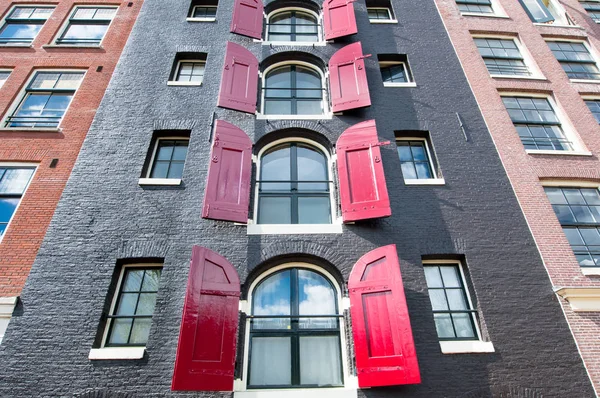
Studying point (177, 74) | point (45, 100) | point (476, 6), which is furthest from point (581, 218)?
point (45, 100)

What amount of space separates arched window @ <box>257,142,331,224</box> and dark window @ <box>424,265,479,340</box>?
9.02 feet

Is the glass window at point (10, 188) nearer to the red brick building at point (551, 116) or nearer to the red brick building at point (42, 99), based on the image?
the red brick building at point (42, 99)

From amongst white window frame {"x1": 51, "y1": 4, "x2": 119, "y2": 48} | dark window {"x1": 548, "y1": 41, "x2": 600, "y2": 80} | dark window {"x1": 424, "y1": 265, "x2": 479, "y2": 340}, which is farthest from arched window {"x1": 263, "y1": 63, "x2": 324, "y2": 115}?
dark window {"x1": 548, "y1": 41, "x2": 600, "y2": 80}

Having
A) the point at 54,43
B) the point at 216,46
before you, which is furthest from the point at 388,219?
the point at 54,43

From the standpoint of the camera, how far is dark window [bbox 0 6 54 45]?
547 inches

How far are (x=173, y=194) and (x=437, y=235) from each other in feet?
20.7

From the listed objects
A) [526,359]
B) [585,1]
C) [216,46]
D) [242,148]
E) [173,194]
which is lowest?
[526,359]

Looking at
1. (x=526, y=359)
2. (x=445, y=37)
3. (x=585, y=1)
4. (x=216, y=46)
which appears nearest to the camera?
(x=526, y=359)

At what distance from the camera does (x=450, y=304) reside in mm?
8383

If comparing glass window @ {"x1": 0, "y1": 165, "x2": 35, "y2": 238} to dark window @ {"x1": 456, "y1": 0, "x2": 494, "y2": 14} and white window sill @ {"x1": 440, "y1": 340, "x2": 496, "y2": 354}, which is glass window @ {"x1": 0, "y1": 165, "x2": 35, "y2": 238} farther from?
dark window @ {"x1": 456, "y1": 0, "x2": 494, "y2": 14}

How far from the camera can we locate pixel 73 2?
15.0m

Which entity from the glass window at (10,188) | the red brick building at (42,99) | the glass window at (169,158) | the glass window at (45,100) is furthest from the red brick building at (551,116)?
the glass window at (45,100)

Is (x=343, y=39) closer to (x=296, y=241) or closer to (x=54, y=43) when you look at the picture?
(x=296, y=241)

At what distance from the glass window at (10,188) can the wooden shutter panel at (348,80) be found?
8245 mm
